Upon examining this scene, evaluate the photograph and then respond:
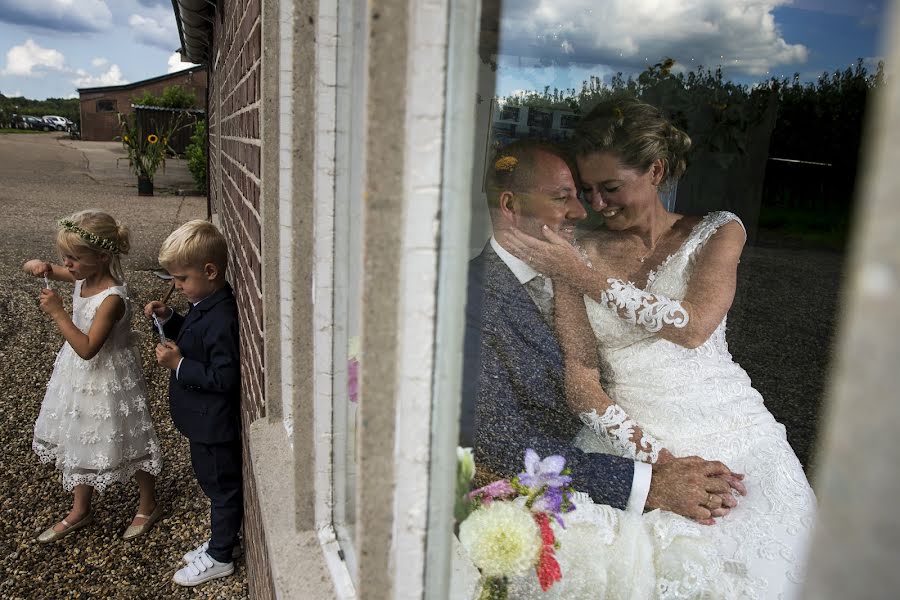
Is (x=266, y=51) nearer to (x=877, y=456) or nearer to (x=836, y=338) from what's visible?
(x=877, y=456)

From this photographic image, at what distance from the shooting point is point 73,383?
2.77 m

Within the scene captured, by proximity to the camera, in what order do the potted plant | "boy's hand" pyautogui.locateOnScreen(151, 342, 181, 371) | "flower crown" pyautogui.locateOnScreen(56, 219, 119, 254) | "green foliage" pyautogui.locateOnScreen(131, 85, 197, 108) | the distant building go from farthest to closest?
1. the distant building
2. "green foliage" pyautogui.locateOnScreen(131, 85, 197, 108)
3. the potted plant
4. "flower crown" pyautogui.locateOnScreen(56, 219, 119, 254)
5. "boy's hand" pyautogui.locateOnScreen(151, 342, 181, 371)

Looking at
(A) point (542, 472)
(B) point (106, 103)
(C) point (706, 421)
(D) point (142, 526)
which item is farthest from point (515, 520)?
(B) point (106, 103)

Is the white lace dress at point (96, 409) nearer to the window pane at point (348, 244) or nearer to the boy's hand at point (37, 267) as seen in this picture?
the boy's hand at point (37, 267)

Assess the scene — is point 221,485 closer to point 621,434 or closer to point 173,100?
point 621,434

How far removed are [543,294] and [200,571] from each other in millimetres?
1983

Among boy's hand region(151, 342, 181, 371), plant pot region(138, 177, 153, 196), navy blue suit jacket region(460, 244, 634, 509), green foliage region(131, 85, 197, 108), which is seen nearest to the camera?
navy blue suit jacket region(460, 244, 634, 509)

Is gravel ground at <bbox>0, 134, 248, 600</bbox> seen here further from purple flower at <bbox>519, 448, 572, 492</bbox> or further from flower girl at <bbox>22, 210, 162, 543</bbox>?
purple flower at <bbox>519, 448, 572, 492</bbox>

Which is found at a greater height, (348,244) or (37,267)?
(348,244)

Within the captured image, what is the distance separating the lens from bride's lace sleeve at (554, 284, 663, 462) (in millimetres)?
1585

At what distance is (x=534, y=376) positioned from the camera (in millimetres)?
1465

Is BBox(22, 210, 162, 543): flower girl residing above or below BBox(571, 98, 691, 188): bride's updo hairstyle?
below

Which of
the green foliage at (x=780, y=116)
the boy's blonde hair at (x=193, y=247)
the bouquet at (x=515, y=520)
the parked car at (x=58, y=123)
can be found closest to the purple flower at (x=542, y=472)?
the bouquet at (x=515, y=520)

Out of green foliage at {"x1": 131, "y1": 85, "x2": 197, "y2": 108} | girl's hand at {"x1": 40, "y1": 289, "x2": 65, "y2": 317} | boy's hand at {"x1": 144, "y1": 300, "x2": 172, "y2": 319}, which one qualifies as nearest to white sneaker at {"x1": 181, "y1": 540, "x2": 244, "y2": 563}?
boy's hand at {"x1": 144, "y1": 300, "x2": 172, "y2": 319}
